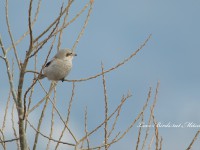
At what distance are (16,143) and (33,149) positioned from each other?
0.49 metres

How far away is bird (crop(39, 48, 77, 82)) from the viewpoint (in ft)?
20.3

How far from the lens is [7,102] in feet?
18.2

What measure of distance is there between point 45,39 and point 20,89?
2.15ft

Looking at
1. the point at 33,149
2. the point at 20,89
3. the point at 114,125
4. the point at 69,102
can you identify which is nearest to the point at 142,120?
the point at 114,125

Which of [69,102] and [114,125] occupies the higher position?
[69,102]

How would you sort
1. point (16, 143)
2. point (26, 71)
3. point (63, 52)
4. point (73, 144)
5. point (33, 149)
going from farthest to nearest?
point (63, 52) < point (16, 143) < point (33, 149) < point (73, 144) < point (26, 71)

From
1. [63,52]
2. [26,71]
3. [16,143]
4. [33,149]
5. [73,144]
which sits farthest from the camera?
[63,52]

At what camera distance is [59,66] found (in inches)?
245

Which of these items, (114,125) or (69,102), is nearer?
(114,125)

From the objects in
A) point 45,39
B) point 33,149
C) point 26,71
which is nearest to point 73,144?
point 33,149

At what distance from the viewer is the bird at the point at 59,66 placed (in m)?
6.20

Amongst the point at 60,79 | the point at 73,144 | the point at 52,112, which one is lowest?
the point at 73,144

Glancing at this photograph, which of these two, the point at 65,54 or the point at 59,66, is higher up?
the point at 65,54

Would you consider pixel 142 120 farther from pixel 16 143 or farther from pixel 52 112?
pixel 16 143
